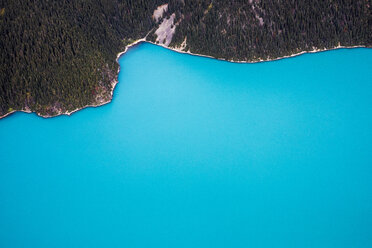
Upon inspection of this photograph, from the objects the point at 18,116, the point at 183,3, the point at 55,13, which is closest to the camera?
the point at 18,116

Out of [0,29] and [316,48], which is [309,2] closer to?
[316,48]

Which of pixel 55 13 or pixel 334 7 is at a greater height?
pixel 334 7

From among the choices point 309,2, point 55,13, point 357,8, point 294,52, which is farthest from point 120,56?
point 357,8


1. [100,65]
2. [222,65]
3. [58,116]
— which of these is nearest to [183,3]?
[222,65]

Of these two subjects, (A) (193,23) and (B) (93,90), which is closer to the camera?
(B) (93,90)

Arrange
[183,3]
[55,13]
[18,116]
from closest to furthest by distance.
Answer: [18,116]
[55,13]
[183,3]

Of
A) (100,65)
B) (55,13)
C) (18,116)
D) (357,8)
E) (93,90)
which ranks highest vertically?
(357,8)
